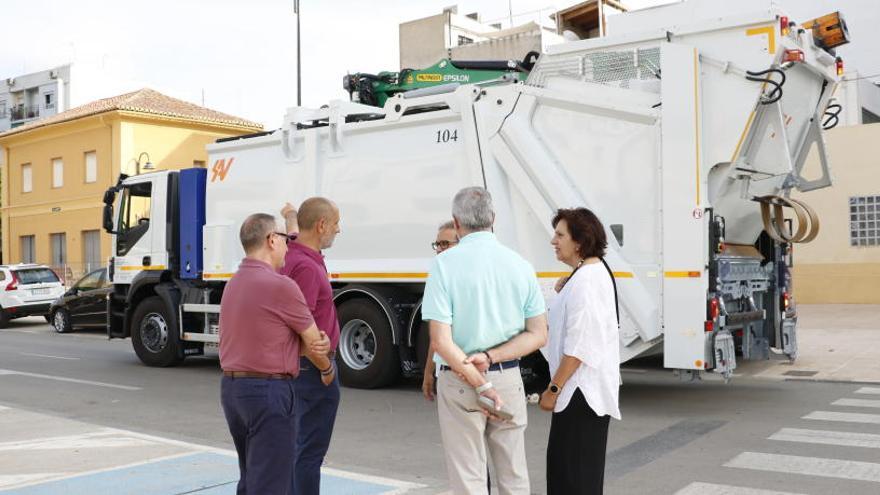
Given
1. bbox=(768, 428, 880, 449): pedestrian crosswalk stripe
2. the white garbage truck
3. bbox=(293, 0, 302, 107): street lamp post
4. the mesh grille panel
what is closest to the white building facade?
bbox=(293, 0, 302, 107): street lamp post

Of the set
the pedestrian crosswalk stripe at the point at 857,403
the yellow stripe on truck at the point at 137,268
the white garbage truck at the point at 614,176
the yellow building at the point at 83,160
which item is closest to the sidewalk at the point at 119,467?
the white garbage truck at the point at 614,176

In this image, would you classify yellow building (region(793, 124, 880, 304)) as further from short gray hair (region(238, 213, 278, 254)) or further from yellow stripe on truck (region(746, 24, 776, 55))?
short gray hair (region(238, 213, 278, 254))

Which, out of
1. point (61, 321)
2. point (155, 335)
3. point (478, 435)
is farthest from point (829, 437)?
point (61, 321)

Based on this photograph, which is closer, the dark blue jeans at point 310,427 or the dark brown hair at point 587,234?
the dark brown hair at point 587,234

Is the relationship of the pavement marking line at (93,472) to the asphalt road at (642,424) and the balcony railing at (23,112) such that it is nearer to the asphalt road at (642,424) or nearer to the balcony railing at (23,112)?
the asphalt road at (642,424)

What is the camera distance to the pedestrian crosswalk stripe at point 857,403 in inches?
347

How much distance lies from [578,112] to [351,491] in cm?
458

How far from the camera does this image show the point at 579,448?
13.6ft

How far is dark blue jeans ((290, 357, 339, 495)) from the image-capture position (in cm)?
453

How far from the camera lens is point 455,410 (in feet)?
12.6

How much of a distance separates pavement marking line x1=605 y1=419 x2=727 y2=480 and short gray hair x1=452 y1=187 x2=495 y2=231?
2928mm

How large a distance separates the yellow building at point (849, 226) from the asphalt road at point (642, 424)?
11.0 m

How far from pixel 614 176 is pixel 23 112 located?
6041cm

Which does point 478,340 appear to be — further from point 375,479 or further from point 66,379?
point 66,379
